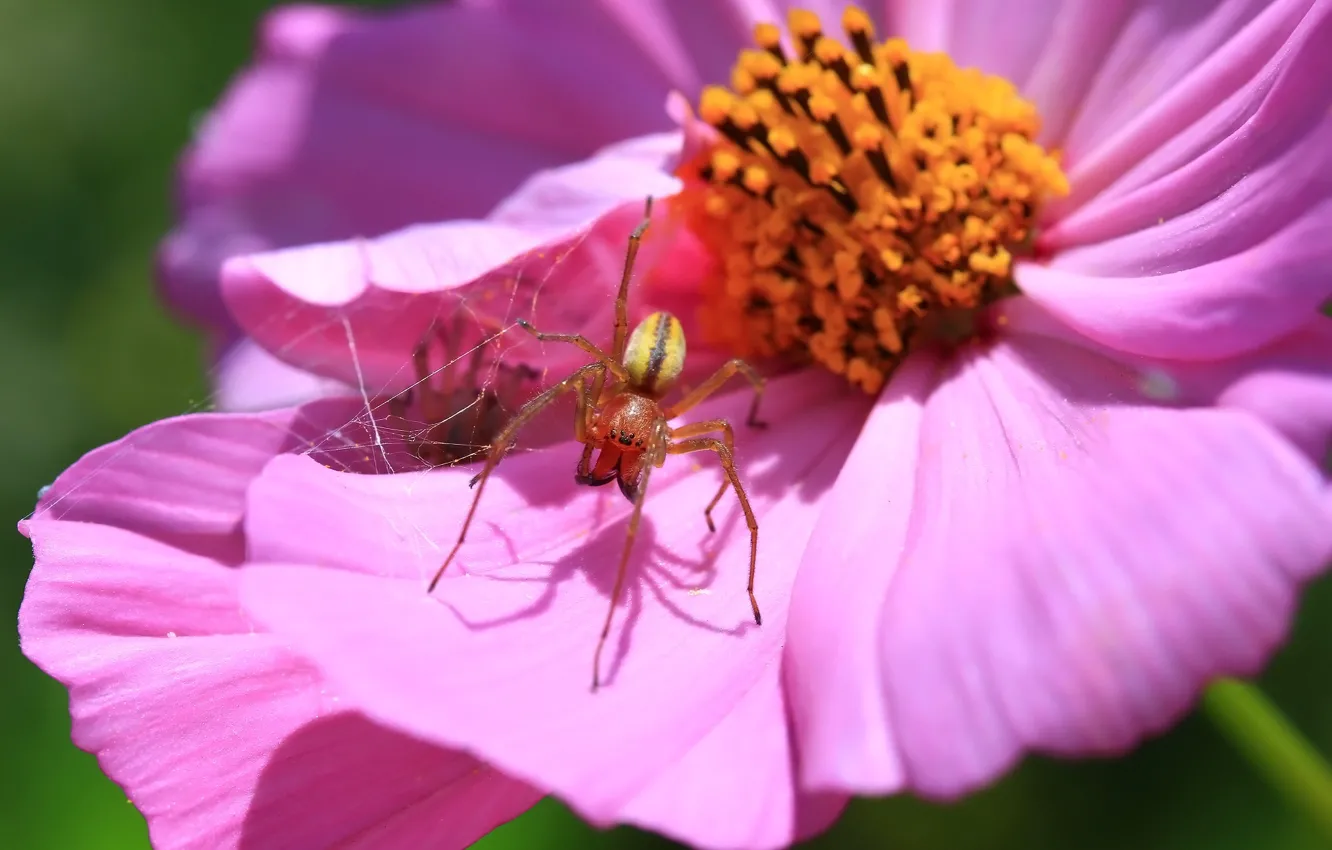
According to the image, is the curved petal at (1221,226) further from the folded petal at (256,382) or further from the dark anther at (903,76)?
the folded petal at (256,382)

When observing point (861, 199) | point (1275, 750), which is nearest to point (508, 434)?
point (861, 199)

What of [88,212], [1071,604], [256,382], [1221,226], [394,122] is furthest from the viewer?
[88,212]

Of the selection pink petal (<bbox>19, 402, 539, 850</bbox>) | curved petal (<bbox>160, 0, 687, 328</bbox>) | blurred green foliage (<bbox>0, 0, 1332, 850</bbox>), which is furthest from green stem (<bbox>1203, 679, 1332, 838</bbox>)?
blurred green foliage (<bbox>0, 0, 1332, 850</bbox>)

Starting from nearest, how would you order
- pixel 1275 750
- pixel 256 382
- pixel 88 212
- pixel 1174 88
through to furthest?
1. pixel 1174 88
2. pixel 1275 750
3. pixel 256 382
4. pixel 88 212

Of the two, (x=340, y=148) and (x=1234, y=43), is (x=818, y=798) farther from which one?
(x=340, y=148)

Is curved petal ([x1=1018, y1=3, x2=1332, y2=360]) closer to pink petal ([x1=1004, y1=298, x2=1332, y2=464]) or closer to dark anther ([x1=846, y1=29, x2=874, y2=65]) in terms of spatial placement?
pink petal ([x1=1004, y1=298, x2=1332, y2=464])

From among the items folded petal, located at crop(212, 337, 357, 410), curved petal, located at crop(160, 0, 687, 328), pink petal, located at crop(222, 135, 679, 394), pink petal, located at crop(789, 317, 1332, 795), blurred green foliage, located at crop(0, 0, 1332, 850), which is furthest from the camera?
blurred green foliage, located at crop(0, 0, 1332, 850)

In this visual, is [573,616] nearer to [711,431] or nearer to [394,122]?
[711,431]
